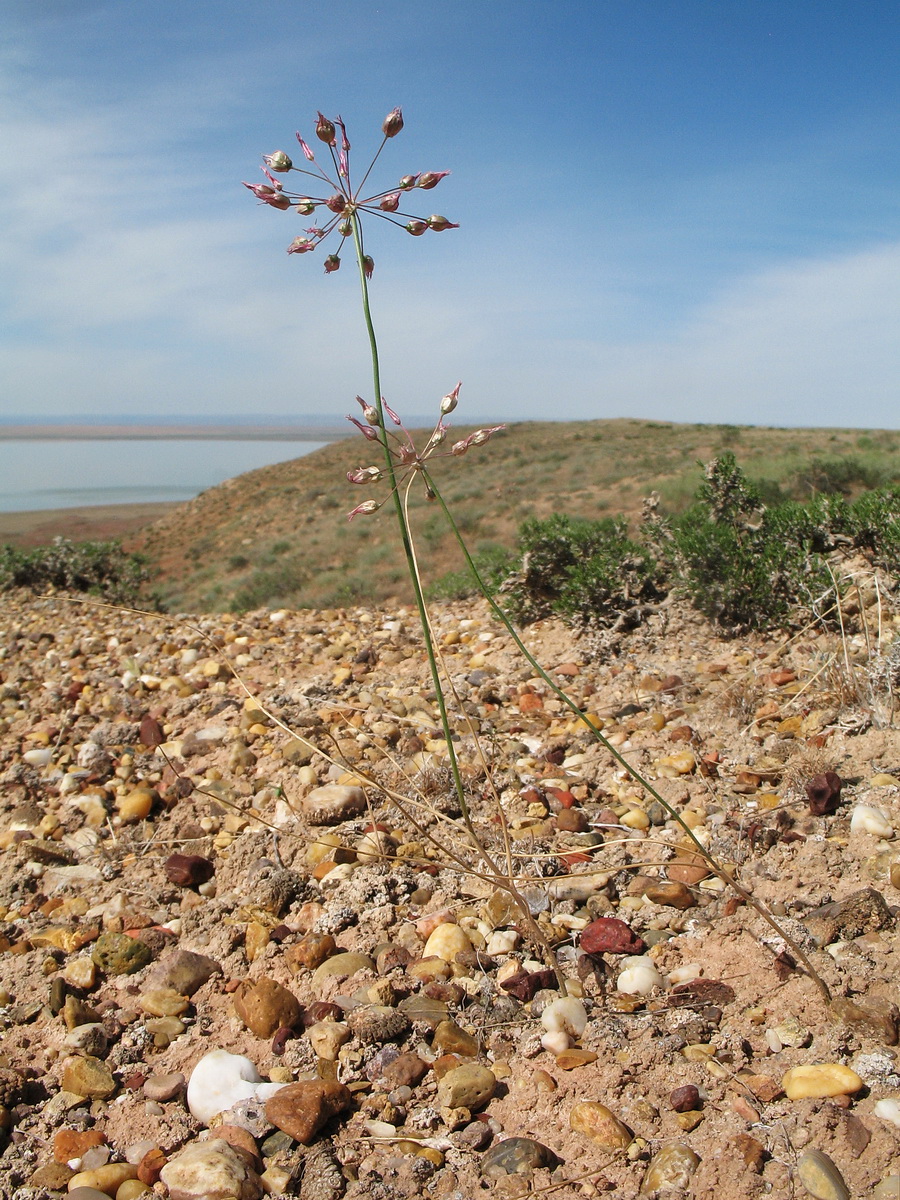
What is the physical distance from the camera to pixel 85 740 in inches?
149

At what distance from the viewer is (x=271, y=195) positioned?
4.84 ft

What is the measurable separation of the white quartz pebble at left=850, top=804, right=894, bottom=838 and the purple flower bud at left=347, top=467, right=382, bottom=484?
180cm

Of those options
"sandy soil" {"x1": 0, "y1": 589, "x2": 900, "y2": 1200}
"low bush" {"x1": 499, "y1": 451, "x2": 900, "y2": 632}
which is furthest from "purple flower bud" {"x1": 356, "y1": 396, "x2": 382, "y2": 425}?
"low bush" {"x1": 499, "y1": 451, "x2": 900, "y2": 632}

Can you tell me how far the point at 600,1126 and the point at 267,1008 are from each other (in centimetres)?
83

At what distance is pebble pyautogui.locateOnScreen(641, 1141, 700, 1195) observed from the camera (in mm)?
1496

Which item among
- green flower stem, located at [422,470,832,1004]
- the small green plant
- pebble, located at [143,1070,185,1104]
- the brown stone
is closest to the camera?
green flower stem, located at [422,470,832,1004]

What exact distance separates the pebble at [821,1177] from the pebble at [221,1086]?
3.43 ft

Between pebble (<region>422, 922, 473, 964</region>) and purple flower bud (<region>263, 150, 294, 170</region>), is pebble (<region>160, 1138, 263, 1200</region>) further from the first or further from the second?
purple flower bud (<region>263, 150, 294, 170</region>)

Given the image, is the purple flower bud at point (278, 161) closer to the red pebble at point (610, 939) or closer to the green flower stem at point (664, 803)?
the green flower stem at point (664, 803)

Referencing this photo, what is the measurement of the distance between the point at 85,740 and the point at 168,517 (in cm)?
2896

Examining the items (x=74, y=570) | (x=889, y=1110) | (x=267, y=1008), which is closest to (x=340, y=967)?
(x=267, y=1008)

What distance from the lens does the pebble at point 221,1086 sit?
5.97 feet

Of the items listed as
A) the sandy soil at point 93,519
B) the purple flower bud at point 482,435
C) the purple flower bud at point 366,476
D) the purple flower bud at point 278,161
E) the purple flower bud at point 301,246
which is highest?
the purple flower bud at point 278,161

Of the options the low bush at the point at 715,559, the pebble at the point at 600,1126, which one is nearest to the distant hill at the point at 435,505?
the low bush at the point at 715,559
